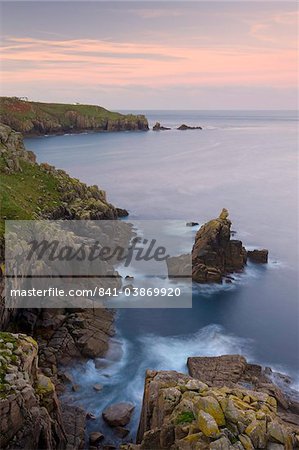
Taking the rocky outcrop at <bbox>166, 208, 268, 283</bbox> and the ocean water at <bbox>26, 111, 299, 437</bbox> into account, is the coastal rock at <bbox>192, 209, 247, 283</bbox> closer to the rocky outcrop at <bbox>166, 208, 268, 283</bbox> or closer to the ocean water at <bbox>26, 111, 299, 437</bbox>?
the rocky outcrop at <bbox>166, 208, 268, 283</bbox>

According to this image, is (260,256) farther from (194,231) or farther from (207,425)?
(207,425)

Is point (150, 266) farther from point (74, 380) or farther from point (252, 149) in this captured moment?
point (252, 149)

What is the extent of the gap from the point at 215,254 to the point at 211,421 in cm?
2952

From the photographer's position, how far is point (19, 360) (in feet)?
74.9

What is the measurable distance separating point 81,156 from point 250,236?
71.2 meters

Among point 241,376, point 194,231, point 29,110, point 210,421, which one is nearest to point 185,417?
point 210,421

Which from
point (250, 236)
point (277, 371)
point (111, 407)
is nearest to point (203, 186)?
point (250, 236)

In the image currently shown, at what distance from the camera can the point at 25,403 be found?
2066cm

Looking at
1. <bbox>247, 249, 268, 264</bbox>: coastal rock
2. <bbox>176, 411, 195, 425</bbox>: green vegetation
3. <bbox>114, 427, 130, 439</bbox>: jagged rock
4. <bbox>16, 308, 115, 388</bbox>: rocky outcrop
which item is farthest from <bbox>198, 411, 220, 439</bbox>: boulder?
<bbox>247, 249, 268, 264</bbox>: coastal rock

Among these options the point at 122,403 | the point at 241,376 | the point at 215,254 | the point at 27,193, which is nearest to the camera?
the point at 122,403

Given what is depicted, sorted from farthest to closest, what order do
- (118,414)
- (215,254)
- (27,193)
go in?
(27,193) → (215,254) → (118,414)

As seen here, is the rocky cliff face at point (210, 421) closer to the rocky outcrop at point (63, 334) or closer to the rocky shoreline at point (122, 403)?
the rocky shoreline at point (122, 403)

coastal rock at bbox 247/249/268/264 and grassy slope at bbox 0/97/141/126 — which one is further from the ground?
grassy slope at bbox 0/97/141/126

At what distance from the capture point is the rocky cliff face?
18.4 meters
